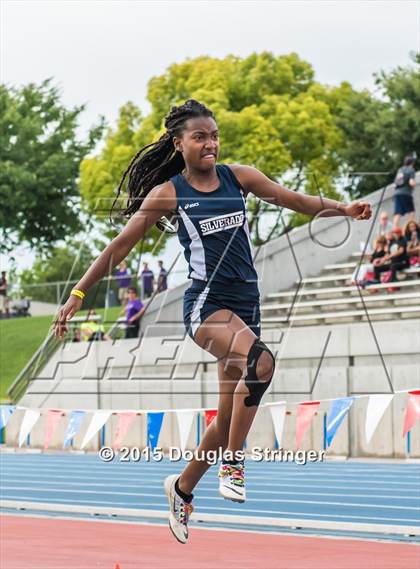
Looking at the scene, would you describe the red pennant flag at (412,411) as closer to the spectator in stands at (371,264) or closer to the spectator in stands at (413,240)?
the spectator in stands at (413,240)

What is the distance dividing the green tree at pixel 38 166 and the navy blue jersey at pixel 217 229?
119 feet

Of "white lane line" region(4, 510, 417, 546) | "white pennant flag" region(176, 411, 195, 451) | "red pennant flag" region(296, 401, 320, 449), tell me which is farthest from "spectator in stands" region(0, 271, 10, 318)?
"white lane line" region(4, 510, 417, 546)

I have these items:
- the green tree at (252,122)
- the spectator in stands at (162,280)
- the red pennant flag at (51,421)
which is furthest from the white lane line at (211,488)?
the green tree at (252,122)

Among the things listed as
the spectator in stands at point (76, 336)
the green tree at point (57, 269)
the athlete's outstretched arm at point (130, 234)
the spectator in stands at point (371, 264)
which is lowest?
the athlete's outstretched arm at point (130, 234)

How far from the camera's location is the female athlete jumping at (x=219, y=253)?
5.42 m

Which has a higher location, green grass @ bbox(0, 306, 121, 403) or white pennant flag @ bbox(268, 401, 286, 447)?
green grass @ bbox(0, 306, 121, 403)

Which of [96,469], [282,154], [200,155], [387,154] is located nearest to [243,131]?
[282,154]

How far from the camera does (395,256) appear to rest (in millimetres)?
20062

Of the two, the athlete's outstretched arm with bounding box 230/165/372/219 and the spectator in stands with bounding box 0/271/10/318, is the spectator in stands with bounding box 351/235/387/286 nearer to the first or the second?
the spectator in stands with bounding box 0/271/10/318

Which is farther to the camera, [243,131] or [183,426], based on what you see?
[243,131]

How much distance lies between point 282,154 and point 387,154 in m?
3.38

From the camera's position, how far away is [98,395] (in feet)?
75.0

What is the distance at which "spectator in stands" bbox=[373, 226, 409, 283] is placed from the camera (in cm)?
1988

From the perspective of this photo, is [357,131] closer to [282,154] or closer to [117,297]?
[282,154]
